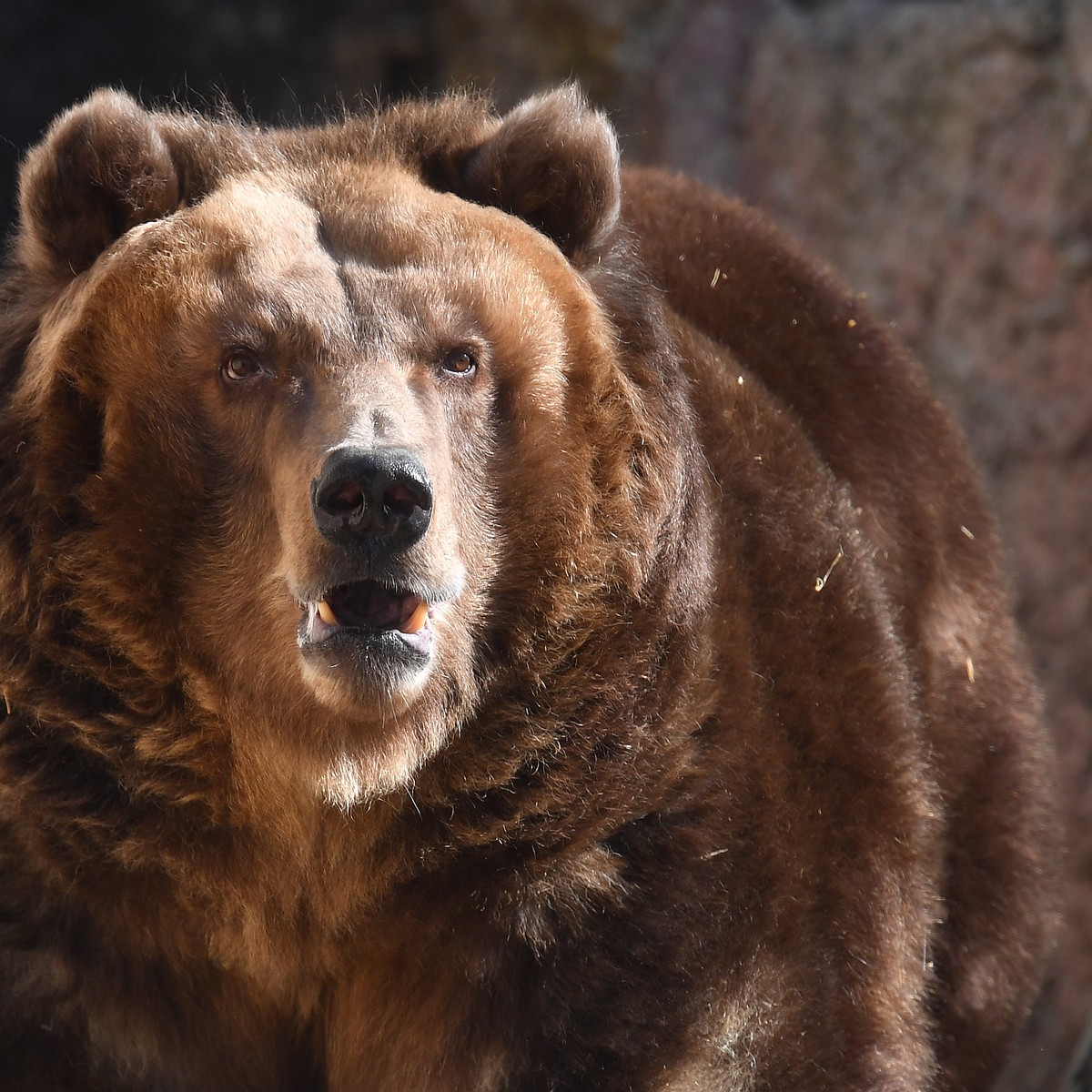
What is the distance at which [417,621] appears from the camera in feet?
11.2

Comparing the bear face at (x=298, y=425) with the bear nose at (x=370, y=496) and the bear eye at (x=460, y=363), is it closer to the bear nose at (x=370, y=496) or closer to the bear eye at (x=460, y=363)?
the bear eye at (x=460, y=363)

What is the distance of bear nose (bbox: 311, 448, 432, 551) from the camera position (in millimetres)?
3166

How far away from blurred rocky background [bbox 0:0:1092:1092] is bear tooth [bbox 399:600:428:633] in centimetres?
232

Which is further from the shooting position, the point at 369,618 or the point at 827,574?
the point at 827,574

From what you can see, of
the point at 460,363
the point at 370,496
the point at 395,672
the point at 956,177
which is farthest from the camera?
the point at 956,177

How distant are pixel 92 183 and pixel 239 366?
1.65ft

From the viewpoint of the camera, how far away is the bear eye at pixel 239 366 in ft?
11.6

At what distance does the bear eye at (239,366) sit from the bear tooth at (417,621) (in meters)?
0.59

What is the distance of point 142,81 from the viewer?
9406 millimetres

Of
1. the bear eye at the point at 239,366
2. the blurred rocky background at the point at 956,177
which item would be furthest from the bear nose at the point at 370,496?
the blurred rocky background at the point at 956,177

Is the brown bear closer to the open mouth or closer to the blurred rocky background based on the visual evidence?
the open mouth

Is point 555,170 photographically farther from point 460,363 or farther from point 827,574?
point 827,574

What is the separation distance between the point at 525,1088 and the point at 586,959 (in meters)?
0.30

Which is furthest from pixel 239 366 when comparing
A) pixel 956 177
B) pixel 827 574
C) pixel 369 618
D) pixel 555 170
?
pixel 956 177
